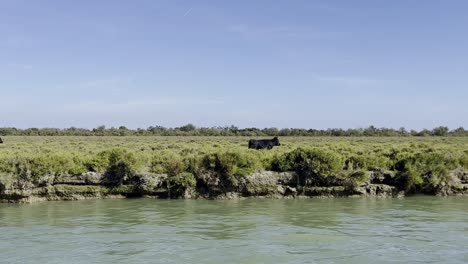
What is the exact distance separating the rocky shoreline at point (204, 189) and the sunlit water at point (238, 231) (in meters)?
0.68

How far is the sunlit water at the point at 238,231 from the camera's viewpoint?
8531mm

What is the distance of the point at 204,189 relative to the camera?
15.8m

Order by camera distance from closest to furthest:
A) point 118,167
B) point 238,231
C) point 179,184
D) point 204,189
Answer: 1. point 238,231
2. point 179,184
3. point 204,189
4. point 118,167

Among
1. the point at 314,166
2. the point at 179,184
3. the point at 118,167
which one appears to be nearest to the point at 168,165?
the point at 179,184

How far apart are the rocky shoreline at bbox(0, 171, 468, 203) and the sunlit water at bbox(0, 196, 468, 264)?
2.23 feet

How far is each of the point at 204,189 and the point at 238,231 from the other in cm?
528

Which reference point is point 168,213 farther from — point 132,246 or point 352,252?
point 352,252

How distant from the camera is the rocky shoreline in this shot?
50.8 ft

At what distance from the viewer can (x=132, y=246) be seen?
9.29 metres

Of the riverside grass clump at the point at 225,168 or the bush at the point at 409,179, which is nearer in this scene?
the riverside grass clump at the point at 225,168

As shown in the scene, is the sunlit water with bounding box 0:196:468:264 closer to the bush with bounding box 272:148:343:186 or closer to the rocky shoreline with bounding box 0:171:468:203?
the rocky shoreline with bounding box 0:171:468:203

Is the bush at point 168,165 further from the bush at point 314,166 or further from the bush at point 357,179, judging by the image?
the bush at point 357,179

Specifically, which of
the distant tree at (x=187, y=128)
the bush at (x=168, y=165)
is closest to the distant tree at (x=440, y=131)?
the distant tree at (x=187, y=128)

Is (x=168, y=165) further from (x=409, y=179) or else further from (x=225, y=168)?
(x=409, y=179)
